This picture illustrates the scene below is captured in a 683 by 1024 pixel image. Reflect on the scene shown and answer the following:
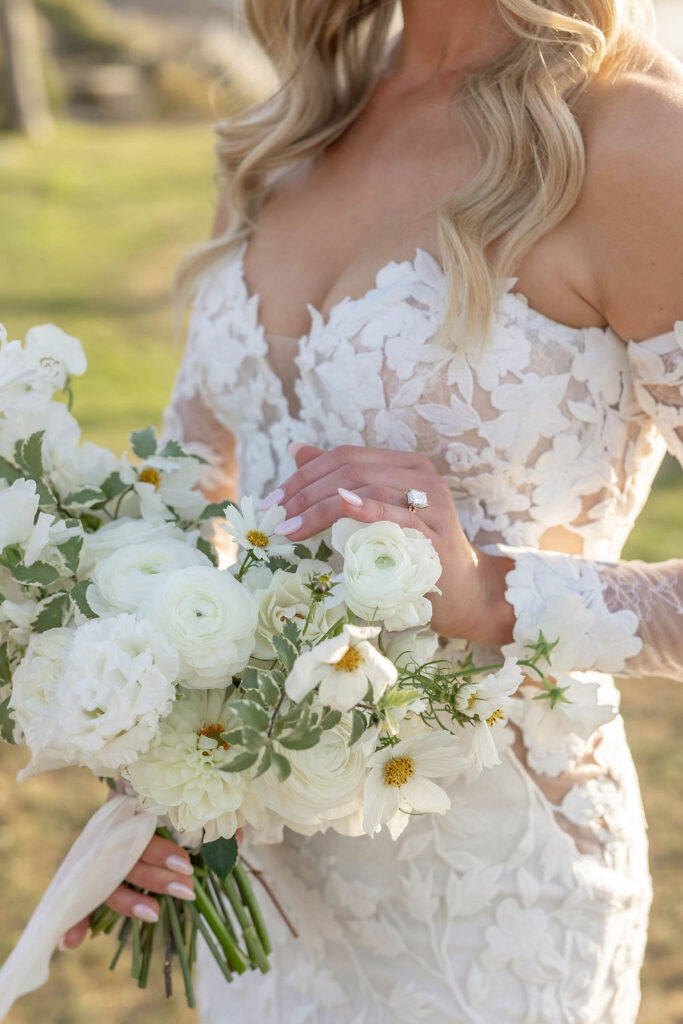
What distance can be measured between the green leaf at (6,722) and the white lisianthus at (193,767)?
0.62 feet

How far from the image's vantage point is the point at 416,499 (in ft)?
4.87

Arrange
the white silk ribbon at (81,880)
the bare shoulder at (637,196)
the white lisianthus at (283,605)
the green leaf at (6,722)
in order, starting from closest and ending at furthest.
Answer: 1. the white lisianthus at (283,605)
2. the green leaf at (6,722)
3. the bare shoulder at (637,196)
4. the white silk ribbon at (81,880)

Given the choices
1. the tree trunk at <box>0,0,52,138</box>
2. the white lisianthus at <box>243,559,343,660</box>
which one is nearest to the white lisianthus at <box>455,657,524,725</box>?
the white lisianthus at <box>243,559,343,660</box>

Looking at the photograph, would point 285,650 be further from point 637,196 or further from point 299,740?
point 637,196

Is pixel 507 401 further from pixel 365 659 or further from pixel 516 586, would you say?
pixel 365 659

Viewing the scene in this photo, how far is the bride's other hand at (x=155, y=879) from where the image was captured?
1655mm

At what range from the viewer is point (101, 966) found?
12.5ft

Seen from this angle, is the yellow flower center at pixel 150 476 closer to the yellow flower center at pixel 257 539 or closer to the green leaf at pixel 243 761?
the yellow flower center at pixel 257 539

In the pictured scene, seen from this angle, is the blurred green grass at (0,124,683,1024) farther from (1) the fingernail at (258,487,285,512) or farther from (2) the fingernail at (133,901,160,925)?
(2) the fingernail at (133,901,160,925)

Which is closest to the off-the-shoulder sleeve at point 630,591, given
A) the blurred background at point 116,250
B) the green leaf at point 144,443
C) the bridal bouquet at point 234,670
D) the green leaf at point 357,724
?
the bridal bouquet at point 234,670

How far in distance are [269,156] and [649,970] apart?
3.25 m

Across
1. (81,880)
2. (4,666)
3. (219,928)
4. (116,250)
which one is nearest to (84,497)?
(4,666)

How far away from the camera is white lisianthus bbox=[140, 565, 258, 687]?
4.17ft

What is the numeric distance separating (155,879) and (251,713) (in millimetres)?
643
